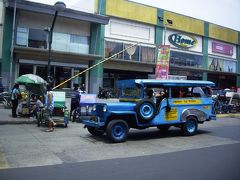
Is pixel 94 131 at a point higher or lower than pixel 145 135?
higher

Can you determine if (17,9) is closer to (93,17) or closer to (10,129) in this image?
(93,17)

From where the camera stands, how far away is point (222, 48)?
42469 millimetres

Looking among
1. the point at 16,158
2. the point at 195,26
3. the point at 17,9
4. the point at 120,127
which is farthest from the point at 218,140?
the point at 195,26

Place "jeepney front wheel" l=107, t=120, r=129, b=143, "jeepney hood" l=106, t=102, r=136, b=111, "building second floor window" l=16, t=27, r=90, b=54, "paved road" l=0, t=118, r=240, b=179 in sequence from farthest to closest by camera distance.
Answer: "building second floor window" l=16, t=27, r=90, b=54, "jeepney hood" l=106, t=102, r=136, b=111, "jeepney front wheel" l=107, t=120, r=129, b=143, "paved road" l=0, t=118, r=240, b=179

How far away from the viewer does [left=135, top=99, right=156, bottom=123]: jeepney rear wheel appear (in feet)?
34.8

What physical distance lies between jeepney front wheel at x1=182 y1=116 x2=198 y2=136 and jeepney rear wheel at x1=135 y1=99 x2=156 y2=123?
1.86 m

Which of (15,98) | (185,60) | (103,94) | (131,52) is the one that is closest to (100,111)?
(15,98)

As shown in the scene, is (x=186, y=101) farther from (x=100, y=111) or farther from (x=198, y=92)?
(x=100, y=111)

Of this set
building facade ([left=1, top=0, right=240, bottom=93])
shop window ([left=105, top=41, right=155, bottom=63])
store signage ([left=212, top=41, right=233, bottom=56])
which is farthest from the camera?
store signage ([left=212, top=41, right=233, bottom=56])

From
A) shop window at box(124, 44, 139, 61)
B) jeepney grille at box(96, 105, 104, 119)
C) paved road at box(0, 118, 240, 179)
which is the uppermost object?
shop window at box(124, 44, 139, 61)

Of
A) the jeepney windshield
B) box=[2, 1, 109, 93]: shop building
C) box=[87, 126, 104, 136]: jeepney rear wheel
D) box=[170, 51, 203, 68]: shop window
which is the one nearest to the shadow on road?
box=[87, 126, 104, 136]: jeepney rear wheel

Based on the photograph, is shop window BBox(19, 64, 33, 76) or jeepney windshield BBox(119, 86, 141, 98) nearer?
jeepney windshield BBox(119, 86, 141, 98)

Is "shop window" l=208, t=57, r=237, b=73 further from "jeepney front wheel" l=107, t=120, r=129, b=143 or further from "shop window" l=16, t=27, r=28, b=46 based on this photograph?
"jeepney front wheel" l=107, t=120, r=129, b=143

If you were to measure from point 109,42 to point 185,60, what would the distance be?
38.5 ft
